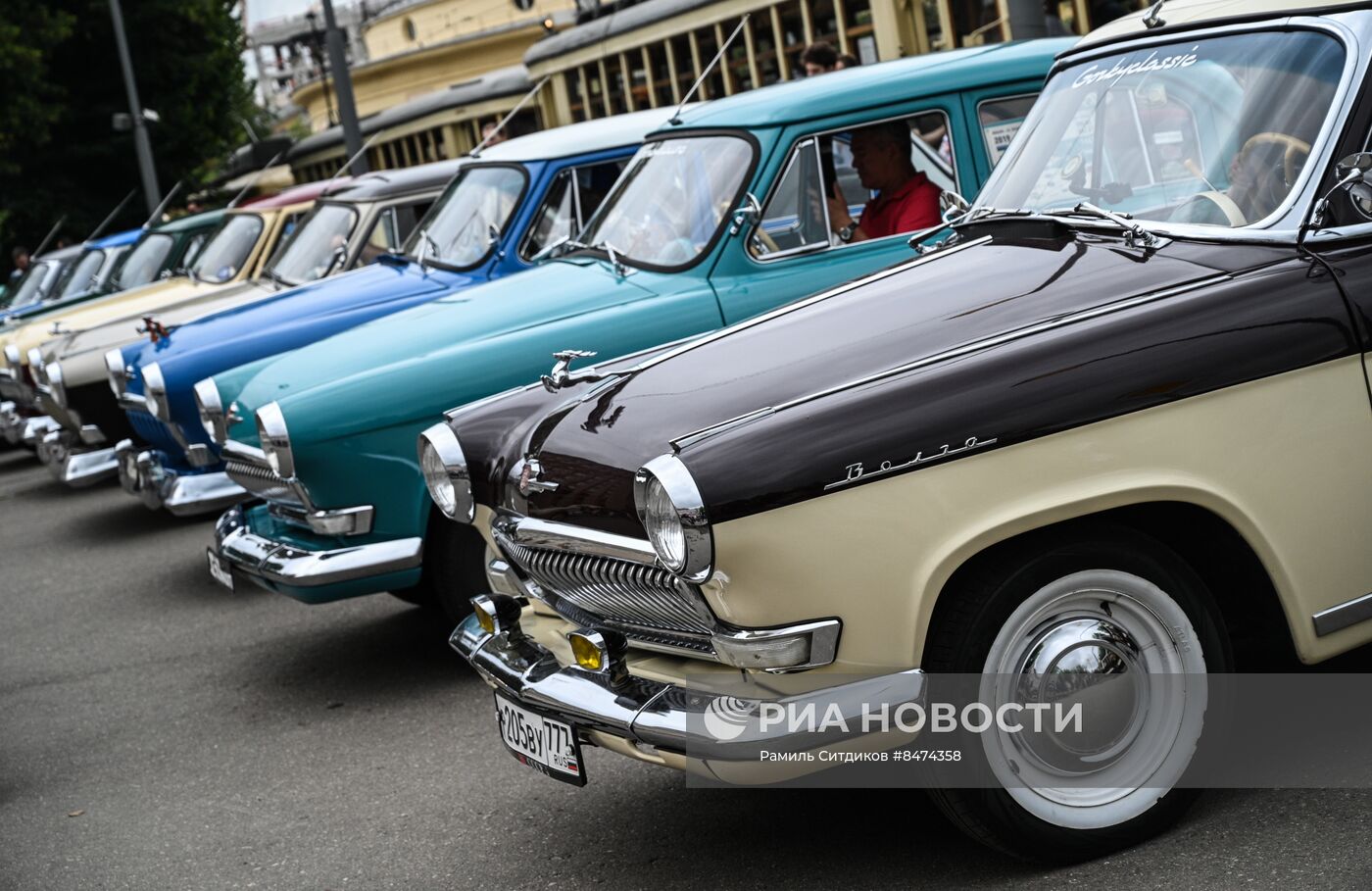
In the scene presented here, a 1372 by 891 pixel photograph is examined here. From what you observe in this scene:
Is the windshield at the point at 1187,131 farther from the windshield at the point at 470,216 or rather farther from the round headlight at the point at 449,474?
the windshield at the point at 470,216

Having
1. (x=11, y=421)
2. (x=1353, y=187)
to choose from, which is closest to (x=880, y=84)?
(x=1353, y=187)

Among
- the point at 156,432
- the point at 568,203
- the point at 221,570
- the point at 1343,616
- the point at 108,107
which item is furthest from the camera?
the point at 108,107

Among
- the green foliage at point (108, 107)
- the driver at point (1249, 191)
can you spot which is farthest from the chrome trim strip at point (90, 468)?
the green foliage at point (108, 107)

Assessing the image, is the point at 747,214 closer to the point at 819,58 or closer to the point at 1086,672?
the point at 1086,672

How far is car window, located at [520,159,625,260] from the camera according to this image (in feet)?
25.1

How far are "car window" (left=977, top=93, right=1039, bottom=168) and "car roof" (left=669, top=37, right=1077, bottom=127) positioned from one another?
3.3 inches

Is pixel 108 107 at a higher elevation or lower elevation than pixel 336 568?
higher

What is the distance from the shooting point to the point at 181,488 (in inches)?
320

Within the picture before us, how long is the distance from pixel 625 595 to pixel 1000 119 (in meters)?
3.37

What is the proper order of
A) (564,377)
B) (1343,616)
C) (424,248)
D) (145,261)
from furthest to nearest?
1. (145,261)
2. (424,248)
3. (564,377)
4. (1343,616)

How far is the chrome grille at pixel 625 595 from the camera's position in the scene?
347 cm

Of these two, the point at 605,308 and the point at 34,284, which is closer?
the point at 605,308

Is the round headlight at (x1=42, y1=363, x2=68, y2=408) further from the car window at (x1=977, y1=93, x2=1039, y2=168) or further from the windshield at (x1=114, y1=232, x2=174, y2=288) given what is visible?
the car window at (x1=977, y1=93, x2=1039, y2=168)

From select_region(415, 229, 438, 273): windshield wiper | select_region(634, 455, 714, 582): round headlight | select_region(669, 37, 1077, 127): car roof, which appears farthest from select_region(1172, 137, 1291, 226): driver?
select_region(415, 229, 438, 273): windshield wiper
